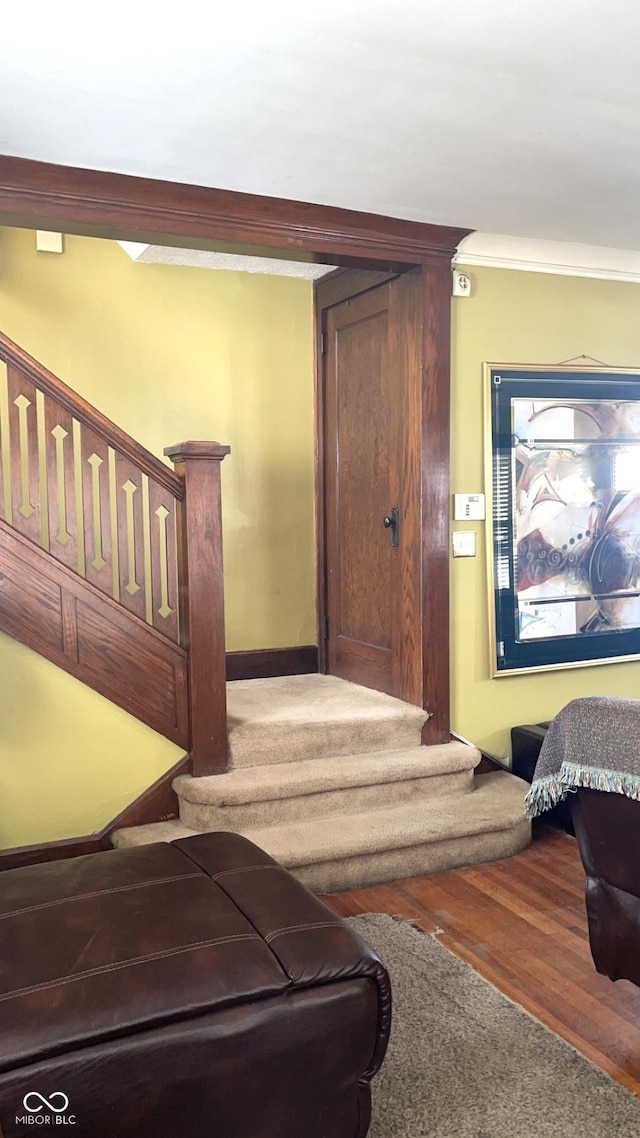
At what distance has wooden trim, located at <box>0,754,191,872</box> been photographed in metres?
3.20

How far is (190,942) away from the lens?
1738 millimetres

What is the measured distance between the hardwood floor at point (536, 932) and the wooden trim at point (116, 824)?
0.75m

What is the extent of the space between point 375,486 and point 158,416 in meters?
1.12

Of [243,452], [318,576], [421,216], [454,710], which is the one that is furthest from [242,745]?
[421,216]

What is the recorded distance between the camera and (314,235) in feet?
11.4

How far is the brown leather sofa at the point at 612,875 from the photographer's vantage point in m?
2.14

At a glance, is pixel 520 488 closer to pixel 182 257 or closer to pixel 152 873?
pixel 182 257

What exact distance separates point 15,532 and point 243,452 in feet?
5.49

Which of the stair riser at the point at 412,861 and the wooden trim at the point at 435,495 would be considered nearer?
the stair riser at the point at 412,861

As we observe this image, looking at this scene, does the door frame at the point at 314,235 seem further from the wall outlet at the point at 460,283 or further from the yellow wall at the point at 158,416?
the yellow wall at the point at 158,416

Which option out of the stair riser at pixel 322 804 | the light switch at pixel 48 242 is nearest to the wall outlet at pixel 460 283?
the light switch at pixel 48 242

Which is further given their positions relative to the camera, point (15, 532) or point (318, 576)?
point (318, 576)

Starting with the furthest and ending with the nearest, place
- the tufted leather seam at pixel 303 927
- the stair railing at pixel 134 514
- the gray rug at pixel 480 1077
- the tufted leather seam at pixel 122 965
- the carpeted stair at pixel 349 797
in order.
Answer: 1. the carpeted stair at pixel 349 797
2. the stair railing at pixel 134 514
3. the gray rug at pixel 480 1077
4. the tufted leather seam at pixel 303 927
5. the tufted leather seam at pixel 122 965
